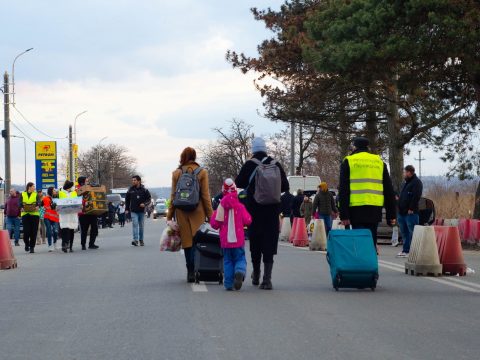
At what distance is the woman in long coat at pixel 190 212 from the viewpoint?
13.9 m

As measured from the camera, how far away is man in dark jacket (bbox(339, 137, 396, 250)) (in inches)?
514

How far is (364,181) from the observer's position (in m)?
13.1

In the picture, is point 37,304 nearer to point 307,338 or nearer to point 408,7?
point 307,338

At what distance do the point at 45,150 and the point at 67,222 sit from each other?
116ft

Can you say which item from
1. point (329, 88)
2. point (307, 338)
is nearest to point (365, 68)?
point (329, 88)

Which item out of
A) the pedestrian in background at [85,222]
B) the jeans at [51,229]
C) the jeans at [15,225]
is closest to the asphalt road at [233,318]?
the pedestrian in background at [85,222]

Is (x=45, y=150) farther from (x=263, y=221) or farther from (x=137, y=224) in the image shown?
(x=263, y=221)

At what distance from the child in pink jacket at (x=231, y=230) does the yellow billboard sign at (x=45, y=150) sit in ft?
152

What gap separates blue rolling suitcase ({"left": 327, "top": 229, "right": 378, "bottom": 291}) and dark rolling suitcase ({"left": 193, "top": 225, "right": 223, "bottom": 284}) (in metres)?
1.71

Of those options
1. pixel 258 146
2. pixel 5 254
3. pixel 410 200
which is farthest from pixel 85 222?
pixel 258 146

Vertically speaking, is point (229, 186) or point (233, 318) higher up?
point (229, 186)

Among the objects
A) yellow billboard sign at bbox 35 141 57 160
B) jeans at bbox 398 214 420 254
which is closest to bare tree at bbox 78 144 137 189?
yellow billboard sign at bbox 35 141 57 160

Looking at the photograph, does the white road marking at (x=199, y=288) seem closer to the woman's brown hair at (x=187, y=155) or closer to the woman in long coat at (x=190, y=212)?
the woman in long coat at (x=190, y=212)

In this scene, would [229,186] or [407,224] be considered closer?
[229,186]
